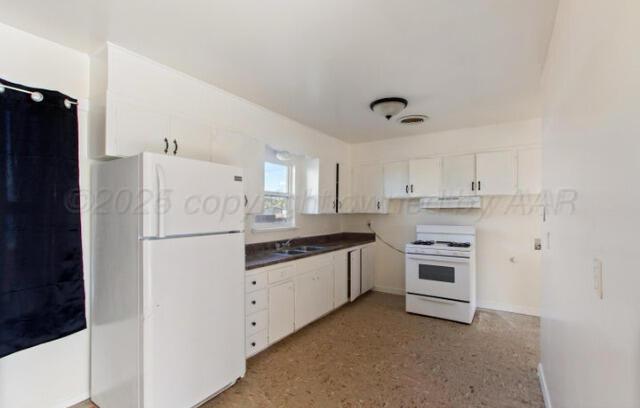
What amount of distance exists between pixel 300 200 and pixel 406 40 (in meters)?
2.61

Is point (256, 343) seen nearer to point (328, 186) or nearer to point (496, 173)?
point (328, 186)

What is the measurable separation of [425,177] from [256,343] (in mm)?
3140

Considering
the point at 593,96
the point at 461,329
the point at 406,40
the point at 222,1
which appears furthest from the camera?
the point at 461,329

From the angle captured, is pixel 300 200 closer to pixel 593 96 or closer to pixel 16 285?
pixel 16 285

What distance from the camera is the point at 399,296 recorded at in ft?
15.5

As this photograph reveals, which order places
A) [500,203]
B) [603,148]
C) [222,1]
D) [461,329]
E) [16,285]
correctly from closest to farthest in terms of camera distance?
[603,148], [222,1], [16,285], [461,329], [500,203]

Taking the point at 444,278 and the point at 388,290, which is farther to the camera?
the point at 388,290

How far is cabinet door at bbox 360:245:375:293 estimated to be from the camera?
4.65 metres

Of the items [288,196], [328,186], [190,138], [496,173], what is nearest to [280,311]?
[288,196]

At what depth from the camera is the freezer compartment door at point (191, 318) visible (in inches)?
73.3

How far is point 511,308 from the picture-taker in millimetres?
3984

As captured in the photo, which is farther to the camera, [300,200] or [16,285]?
[300,200]

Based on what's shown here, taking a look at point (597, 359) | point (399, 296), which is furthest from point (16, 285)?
point (399, 296)

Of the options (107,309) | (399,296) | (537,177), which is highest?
(537,177)
